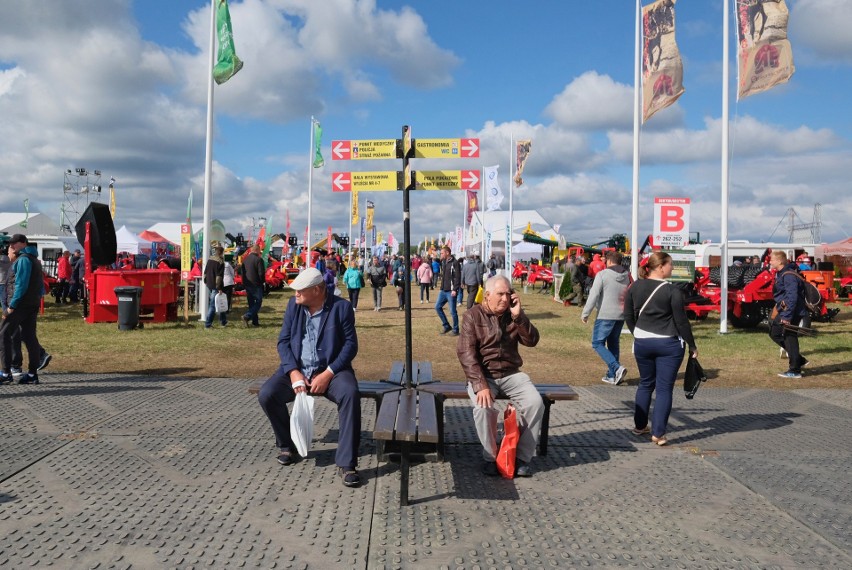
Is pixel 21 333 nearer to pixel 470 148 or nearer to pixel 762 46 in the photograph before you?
pixel 470 148

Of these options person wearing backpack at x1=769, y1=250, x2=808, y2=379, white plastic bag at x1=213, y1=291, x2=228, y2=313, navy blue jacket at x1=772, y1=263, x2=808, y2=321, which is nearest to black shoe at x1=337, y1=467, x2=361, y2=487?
person wearing backpack at x1=769, y1=250, x2=808, y2=379

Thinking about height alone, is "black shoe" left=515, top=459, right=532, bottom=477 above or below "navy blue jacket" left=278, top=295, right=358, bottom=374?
below

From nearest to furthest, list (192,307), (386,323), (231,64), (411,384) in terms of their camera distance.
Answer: (411,384)
(231,64)
(386,323)
(192,307)

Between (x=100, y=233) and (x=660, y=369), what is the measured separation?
574 inches

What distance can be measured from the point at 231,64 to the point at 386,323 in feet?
24.0

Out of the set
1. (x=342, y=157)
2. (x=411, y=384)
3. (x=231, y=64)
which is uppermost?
(x=231, y=64)

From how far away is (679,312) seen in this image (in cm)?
585

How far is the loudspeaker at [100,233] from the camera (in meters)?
16.3

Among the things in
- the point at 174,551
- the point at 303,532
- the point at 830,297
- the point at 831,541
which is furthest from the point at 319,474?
the point at 830,297

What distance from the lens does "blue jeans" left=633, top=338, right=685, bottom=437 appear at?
19.1 feet

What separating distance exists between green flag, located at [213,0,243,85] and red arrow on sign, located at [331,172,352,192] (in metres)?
11.1

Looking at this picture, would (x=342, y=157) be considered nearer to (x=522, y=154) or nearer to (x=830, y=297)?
(x=830, y=297)

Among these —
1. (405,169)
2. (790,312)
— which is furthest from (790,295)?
(405,169)

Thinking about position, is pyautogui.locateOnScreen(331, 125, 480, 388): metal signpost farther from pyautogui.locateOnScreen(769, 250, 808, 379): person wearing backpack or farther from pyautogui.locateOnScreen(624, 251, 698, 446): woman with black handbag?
pyautogui.locateOnScreen(769, 250, 808, 379): person wearing backpack
